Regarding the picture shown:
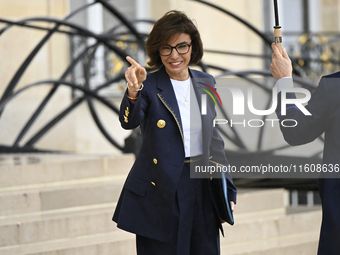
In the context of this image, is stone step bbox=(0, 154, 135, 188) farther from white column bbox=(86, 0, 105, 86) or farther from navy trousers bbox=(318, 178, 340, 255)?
white column bbox=(86, 0, 105, 86)

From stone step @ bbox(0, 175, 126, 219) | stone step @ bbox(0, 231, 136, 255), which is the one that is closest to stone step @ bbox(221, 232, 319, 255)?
stone step @ bbox(0, 231, 136, 255)

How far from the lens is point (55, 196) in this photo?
13.0 feet

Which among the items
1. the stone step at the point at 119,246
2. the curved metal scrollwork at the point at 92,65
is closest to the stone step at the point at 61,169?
the curved metal scrollwork at the point at 92,65

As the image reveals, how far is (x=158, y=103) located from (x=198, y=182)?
381 millimetres

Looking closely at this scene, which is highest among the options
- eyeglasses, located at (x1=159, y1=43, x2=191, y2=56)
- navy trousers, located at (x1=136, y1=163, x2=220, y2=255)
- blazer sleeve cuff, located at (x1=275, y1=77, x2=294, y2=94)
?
eyeglasses, located at (x1=159, y1=43, x2=191, y2=56)

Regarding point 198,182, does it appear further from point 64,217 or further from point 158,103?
point 64,217

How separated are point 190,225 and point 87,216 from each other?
5.51 feet

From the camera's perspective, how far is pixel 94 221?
371cm

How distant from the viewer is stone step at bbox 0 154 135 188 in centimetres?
416

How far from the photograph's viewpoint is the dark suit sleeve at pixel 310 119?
1898 millimetres

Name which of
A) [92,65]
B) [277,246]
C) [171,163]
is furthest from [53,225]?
[92,65]

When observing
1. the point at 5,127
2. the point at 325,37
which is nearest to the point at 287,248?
the point at 5,127

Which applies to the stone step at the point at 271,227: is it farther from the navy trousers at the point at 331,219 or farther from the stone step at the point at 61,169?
the navy trousers at the point at 331,219

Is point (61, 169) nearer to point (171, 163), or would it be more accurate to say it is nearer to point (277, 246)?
point (277, 246)
